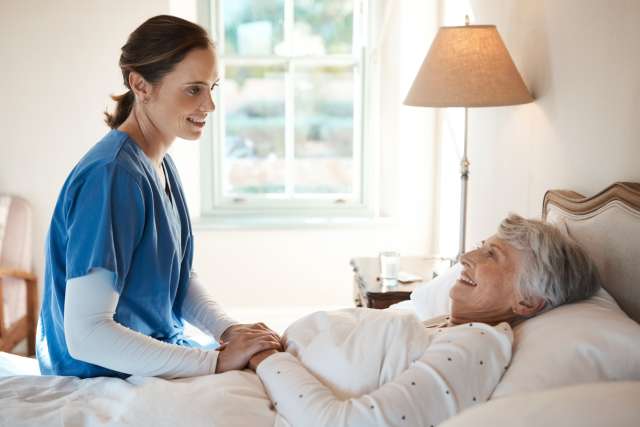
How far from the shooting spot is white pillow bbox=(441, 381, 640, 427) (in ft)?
2.89

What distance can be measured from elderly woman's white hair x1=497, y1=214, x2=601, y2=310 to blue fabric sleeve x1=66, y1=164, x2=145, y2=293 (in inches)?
31.8

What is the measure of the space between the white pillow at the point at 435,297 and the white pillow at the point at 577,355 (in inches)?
22.6

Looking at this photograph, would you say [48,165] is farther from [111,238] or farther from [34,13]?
[111,238]

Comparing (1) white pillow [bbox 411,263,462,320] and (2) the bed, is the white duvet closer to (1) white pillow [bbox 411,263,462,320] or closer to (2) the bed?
(2) the bed

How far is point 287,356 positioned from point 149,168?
50 cm

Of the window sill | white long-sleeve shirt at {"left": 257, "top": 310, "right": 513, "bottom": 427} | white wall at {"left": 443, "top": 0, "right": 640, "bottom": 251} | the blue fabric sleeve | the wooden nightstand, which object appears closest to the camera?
white long-sleeve shirt at {"left": 257, "top": 310, "right": 513, "bottom": 427}

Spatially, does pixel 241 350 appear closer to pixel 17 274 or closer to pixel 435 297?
pixel 435 297

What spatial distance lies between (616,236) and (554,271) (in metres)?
0.19

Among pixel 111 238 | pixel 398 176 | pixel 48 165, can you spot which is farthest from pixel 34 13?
pixel 111 238

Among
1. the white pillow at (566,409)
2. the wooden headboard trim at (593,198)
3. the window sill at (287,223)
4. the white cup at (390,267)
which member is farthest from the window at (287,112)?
the white pillow at (566,409)

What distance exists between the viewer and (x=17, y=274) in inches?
134

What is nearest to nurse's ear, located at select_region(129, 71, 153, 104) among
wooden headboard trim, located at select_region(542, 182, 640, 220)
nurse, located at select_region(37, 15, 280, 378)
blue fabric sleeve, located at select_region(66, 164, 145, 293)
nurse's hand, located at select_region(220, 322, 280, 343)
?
nurse, located at select_region(37, 15, 280, 378)

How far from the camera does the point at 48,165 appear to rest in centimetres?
374

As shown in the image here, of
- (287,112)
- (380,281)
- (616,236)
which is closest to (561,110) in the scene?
(616,236)
